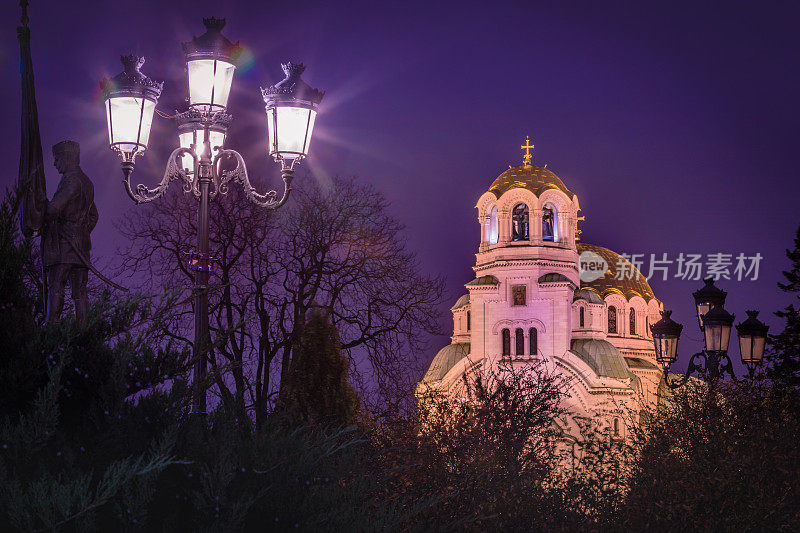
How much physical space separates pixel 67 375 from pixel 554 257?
179ft

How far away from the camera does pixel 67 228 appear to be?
833 cm

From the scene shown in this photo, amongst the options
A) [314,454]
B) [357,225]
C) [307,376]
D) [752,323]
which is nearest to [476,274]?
[357,225]

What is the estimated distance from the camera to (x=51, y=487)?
189 inches

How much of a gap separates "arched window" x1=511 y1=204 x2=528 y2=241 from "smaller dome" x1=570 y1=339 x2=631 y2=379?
7080mm

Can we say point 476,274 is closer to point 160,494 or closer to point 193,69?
point 193,69

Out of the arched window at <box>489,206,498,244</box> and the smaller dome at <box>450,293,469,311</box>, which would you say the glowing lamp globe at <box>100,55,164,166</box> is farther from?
the smaller dome at <box>450,293,469,311</box>

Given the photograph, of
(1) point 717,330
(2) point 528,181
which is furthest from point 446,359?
(1) point 717,330

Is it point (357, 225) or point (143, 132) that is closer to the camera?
point (143, 132)

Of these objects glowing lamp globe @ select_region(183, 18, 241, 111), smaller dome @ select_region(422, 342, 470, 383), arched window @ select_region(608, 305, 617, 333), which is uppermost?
arched window @ select_region(608, 305, 617, 333)

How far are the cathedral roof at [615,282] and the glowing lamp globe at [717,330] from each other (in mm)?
50778

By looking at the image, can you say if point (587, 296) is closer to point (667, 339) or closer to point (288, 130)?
point (667, 339)

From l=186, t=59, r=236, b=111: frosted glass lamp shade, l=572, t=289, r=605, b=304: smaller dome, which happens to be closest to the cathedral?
l=572, t=289, r=605, b=304: smaller dome

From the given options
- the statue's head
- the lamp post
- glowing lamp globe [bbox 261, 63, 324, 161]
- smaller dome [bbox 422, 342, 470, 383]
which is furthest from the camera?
smaller dome [bbox 422, 342, 470, 383]

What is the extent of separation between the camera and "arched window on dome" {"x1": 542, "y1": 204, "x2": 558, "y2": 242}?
58.9 m
